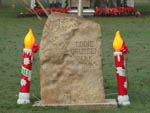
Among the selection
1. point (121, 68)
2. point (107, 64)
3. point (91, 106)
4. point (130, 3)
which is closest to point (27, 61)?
point (91, 106)

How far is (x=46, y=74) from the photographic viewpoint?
9.45m

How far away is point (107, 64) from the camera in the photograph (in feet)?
48.9

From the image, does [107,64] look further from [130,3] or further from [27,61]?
[130,3]

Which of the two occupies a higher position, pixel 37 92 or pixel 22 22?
pixel 37 92

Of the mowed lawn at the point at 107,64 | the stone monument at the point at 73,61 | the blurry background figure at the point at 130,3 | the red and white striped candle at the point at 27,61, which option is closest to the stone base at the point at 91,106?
the stone monument at the point at 73,61

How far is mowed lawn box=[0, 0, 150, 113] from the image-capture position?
9605 millimetres

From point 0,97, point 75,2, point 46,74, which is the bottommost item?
point 75,2

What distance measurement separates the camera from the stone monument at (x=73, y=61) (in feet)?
30.7

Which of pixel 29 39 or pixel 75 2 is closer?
pixel 29 39

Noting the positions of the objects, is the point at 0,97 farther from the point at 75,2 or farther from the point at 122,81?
the point at 75,2

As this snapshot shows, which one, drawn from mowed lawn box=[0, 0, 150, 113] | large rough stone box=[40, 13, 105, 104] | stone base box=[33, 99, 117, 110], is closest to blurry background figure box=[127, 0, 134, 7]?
mowed lawn box=[0, 0, 150, 113]

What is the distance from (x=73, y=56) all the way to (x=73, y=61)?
0.08m

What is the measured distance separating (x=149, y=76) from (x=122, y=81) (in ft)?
11.4

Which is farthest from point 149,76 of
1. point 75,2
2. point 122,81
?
point 75,2
